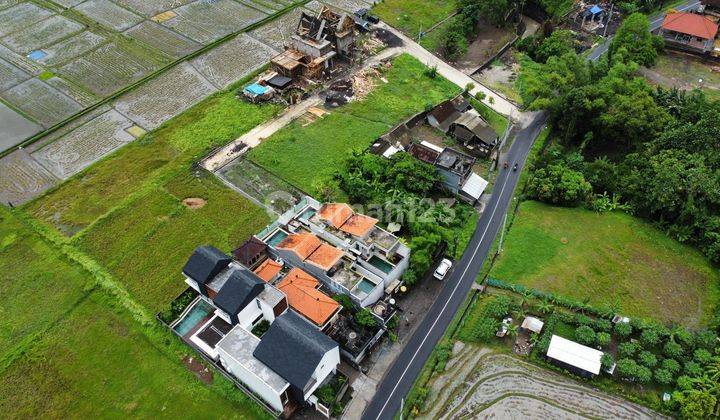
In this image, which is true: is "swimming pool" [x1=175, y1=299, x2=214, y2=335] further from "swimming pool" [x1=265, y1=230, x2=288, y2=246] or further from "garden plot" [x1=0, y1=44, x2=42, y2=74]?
"garden plot" [x1=0, y1=44, x2=42, y2=74]

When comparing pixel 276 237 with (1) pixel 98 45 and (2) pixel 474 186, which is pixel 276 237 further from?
(1) pixel 98 45

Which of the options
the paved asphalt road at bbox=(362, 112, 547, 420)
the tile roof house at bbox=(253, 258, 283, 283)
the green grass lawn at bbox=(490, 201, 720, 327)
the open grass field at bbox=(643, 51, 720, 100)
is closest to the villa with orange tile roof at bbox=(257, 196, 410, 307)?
the tile roof house at bbox=(253, 258, 283, 283)

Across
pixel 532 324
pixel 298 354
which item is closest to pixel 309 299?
pixel 298 354

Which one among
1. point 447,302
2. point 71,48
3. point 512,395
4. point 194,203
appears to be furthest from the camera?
point 71,48

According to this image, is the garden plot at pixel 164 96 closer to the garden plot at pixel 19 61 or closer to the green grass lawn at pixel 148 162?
the green grass lawn at pixel 148 162

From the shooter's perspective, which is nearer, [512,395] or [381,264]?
[512,395]

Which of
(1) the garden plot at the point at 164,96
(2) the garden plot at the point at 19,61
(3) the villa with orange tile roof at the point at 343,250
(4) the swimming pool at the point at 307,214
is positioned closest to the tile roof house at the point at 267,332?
(3) the villa with orange tile roof at the point at 343,250
